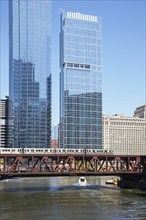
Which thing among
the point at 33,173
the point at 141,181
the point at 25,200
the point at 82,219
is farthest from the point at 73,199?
the point at 141,181

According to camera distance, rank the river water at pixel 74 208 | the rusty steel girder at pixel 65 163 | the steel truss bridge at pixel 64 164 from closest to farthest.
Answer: the river water at pixel 74 208 → the steel truss bridge at pixel 64 164 → the rusty steel girder at pixel 65 163

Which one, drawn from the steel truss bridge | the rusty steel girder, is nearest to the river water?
the steel truss bridge

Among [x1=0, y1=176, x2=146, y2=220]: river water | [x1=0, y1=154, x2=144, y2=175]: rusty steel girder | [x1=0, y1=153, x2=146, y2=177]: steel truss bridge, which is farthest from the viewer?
[x1=0, y1=154, x2=144, y2=175]: rusty steel girder

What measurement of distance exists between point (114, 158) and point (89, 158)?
6933 millimetres

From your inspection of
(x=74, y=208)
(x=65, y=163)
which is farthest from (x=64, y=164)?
(x=74, y=208)

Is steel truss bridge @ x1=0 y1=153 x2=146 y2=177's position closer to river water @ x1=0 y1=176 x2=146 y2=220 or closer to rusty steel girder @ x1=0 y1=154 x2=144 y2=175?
rusty steel girder @ x1=0 y1=154 x2=144 y2=175

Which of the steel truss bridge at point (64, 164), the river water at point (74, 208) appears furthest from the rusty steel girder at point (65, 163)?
the river water at point (74, 208)

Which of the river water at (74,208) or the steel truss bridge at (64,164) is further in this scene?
the steel truss bridge at (64,164)

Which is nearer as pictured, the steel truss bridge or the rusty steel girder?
the steel truss bridge

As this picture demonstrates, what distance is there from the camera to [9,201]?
263 ft

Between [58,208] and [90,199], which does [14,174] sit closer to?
[90,199]

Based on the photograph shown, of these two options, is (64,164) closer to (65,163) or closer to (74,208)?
(65,163)

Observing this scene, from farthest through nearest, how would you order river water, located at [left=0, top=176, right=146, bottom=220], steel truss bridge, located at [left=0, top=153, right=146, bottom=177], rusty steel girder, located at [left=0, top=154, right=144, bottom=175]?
rusty steel girder, located at [left=0, top=154, right=144, bottom=175], steel truss bridge, located at [left=0, top=153, right=146, bottom=177], river water, located at [left=0, top=176, right=146, bottom=220]

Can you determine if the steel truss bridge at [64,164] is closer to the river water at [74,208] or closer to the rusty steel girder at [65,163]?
the rusty steel girder at [65,163]
